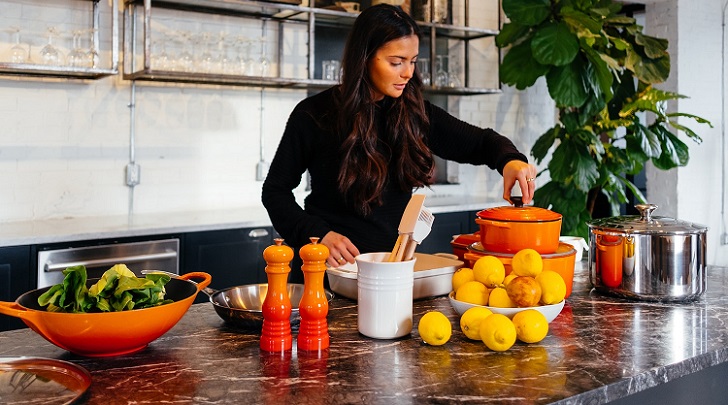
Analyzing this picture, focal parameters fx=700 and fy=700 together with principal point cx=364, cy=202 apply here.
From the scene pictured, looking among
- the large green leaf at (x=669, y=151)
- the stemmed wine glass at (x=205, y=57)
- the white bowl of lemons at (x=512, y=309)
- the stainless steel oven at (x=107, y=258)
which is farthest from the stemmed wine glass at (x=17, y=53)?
the large green leaf at (x=669, y=151)

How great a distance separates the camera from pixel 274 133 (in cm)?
466

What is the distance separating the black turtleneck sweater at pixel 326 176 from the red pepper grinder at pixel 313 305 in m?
0.87

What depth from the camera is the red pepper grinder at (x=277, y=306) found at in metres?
1.46

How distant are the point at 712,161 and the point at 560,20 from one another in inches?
92.8

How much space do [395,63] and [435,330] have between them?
3.57 feet

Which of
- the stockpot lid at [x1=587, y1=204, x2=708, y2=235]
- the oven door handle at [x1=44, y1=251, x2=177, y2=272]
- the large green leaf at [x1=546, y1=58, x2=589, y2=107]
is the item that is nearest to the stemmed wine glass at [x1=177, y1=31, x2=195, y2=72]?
the oven door handle at [x1=44, y1=251, x2=177, y2=272]

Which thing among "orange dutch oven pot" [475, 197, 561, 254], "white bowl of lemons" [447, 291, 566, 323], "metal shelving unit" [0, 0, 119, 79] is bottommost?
"white bowl of lemons" [447, 291, 566, 323]

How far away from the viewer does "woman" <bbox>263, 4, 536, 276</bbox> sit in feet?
7.56

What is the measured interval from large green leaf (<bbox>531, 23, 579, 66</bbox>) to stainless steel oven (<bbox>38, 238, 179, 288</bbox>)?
2.60 m

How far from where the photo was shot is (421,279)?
1.95 meters

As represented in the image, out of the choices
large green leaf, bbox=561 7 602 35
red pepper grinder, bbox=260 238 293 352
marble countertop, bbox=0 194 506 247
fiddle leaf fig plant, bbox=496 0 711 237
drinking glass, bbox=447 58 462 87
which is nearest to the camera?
red pepper grinder, bbox=260 238 293 352

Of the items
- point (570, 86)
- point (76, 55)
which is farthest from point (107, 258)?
point (570, 86)

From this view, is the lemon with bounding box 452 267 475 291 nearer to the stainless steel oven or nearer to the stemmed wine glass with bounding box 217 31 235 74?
the stainless steel oven

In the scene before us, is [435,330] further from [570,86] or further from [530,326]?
[570,86]
